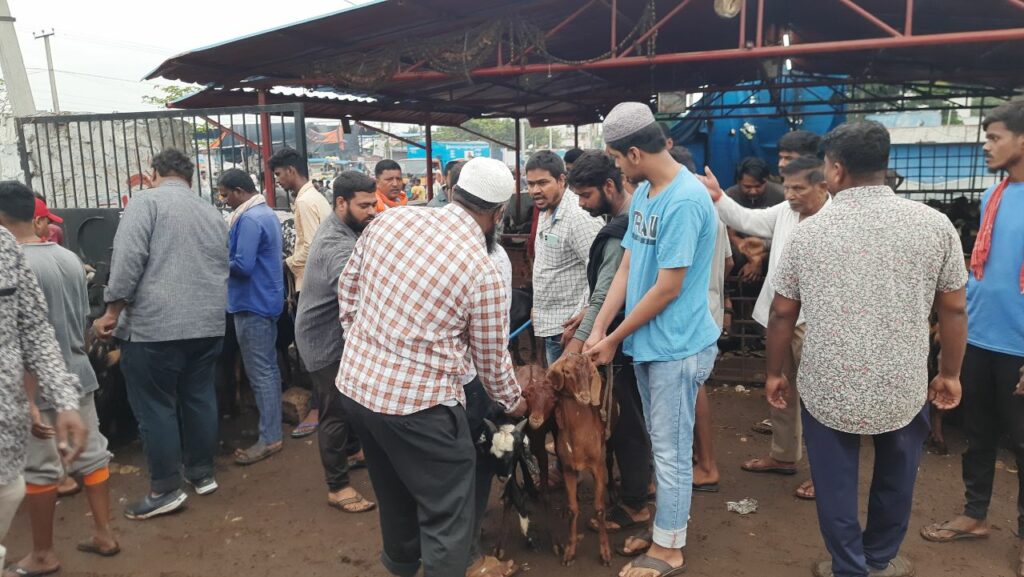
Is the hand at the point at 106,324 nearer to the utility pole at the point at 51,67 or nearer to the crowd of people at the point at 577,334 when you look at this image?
the crowd of people at the point at 577,334

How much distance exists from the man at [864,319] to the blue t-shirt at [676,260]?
11.7 inches

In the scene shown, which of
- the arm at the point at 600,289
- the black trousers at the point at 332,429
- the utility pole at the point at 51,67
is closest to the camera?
the arm at the point at 600,289

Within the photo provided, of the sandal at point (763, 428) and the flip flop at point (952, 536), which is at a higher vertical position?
the flip flop at point (952, 536)

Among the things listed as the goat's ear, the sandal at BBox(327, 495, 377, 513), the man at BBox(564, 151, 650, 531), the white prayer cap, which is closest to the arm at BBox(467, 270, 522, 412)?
the white prayer cap

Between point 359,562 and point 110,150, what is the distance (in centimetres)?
507

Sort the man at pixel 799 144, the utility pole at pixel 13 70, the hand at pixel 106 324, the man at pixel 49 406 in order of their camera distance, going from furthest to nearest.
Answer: the utility pole at pixel 13 70 < the man at pixel 799 144 < the hand at pixel 106 324 < the man at pixel 49 406

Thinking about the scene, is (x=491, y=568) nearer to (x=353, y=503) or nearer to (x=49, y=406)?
(x=353, y=503)

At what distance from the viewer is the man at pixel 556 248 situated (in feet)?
12.5

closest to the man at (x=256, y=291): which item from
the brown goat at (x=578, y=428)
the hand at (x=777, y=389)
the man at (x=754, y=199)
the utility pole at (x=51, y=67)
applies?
the brown goat at (x=578, y=428)

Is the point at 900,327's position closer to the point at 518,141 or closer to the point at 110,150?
the point at 110,150

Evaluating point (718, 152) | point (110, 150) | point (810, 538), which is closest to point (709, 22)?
point (718, 152)

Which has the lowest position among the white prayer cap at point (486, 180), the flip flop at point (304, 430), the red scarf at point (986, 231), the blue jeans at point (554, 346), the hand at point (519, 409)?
the flip flop at point (304, 430)

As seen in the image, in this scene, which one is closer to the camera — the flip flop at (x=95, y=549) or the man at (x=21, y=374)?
the man at (x=21, y=374)

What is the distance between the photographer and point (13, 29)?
7.21 m
